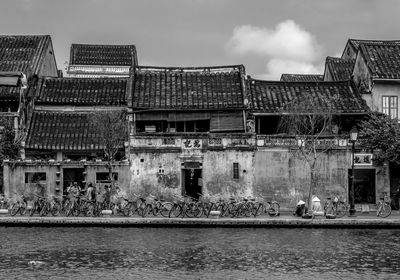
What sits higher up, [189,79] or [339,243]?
[189,79]

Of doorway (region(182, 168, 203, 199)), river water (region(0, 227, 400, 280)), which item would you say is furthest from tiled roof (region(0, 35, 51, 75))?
river water (region(0, 227, 400, 280))

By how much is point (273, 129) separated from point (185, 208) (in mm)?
10827

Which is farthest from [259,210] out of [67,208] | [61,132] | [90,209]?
[61,132]

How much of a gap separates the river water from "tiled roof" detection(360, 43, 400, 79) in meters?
14.9

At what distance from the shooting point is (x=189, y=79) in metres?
46.3

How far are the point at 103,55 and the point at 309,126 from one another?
1180 inches

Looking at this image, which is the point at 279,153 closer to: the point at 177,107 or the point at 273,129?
the point at 273,129

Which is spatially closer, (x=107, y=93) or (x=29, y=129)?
(x=29, y=129)

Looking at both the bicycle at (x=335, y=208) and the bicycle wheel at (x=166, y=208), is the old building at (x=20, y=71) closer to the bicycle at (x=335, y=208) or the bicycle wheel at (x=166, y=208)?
the bicycle wheel at (x=166, y=208)

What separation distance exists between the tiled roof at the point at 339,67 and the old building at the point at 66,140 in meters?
16.1

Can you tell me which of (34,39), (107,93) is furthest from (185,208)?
(34,39)

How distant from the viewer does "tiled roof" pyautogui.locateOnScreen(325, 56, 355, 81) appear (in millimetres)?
53000

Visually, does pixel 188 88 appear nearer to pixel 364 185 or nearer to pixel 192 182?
pixel 192 182

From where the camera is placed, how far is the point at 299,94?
45.2 metres
